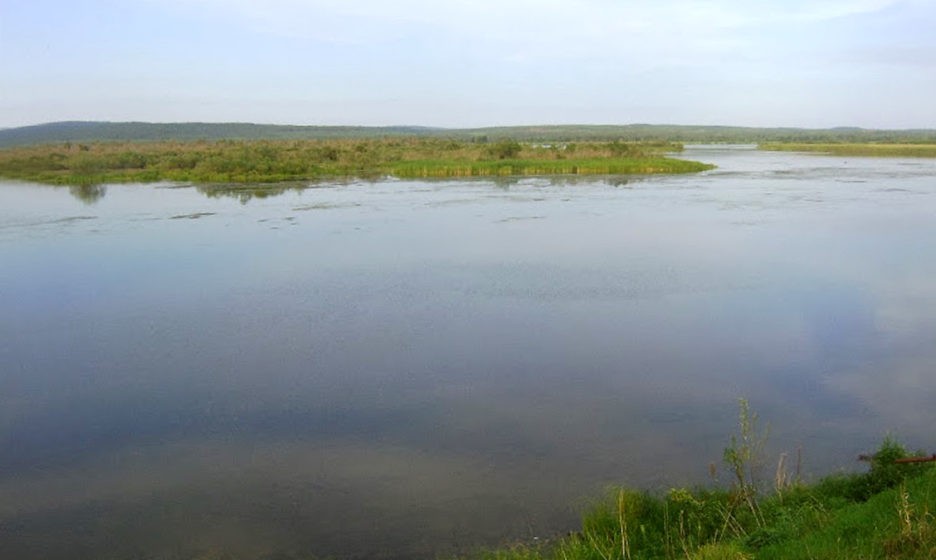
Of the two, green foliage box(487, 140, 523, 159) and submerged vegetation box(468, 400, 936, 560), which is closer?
submerged vegetation box(468, 400, 936, 560)

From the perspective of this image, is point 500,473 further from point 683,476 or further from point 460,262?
point 460,262

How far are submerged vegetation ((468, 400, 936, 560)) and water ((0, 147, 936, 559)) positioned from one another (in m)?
0.45

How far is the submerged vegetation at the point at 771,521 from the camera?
11.4 ft

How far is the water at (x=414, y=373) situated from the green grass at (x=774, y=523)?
45cm

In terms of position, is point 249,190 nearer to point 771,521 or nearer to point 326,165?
point 326,165

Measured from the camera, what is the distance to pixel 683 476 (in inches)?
212

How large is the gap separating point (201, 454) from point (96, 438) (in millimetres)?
957

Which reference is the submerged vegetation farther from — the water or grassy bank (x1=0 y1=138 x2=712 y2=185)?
grassy bank (x1=0 y1=138 x2=712 y2=185)

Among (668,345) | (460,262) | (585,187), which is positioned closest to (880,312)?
(668,345)

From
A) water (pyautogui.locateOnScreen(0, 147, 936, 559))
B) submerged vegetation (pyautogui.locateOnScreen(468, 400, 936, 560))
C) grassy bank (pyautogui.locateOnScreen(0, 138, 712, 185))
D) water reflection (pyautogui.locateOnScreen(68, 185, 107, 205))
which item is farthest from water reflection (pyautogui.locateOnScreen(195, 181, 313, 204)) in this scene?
submerged vegetation (pyautogui.locateOnScreen(468, 400, 936, 560))

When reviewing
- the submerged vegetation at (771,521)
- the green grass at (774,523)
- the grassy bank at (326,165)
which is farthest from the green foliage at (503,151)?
the green grass at (774,523)

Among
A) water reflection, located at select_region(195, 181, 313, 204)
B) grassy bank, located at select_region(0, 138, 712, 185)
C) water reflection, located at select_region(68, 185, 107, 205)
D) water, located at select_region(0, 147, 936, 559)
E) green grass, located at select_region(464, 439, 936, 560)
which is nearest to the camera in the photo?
green grass, located at select_region(464, 439, 936, 560)

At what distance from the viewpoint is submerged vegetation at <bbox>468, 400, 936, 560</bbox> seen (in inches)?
137

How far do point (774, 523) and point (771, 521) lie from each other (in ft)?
0.15
